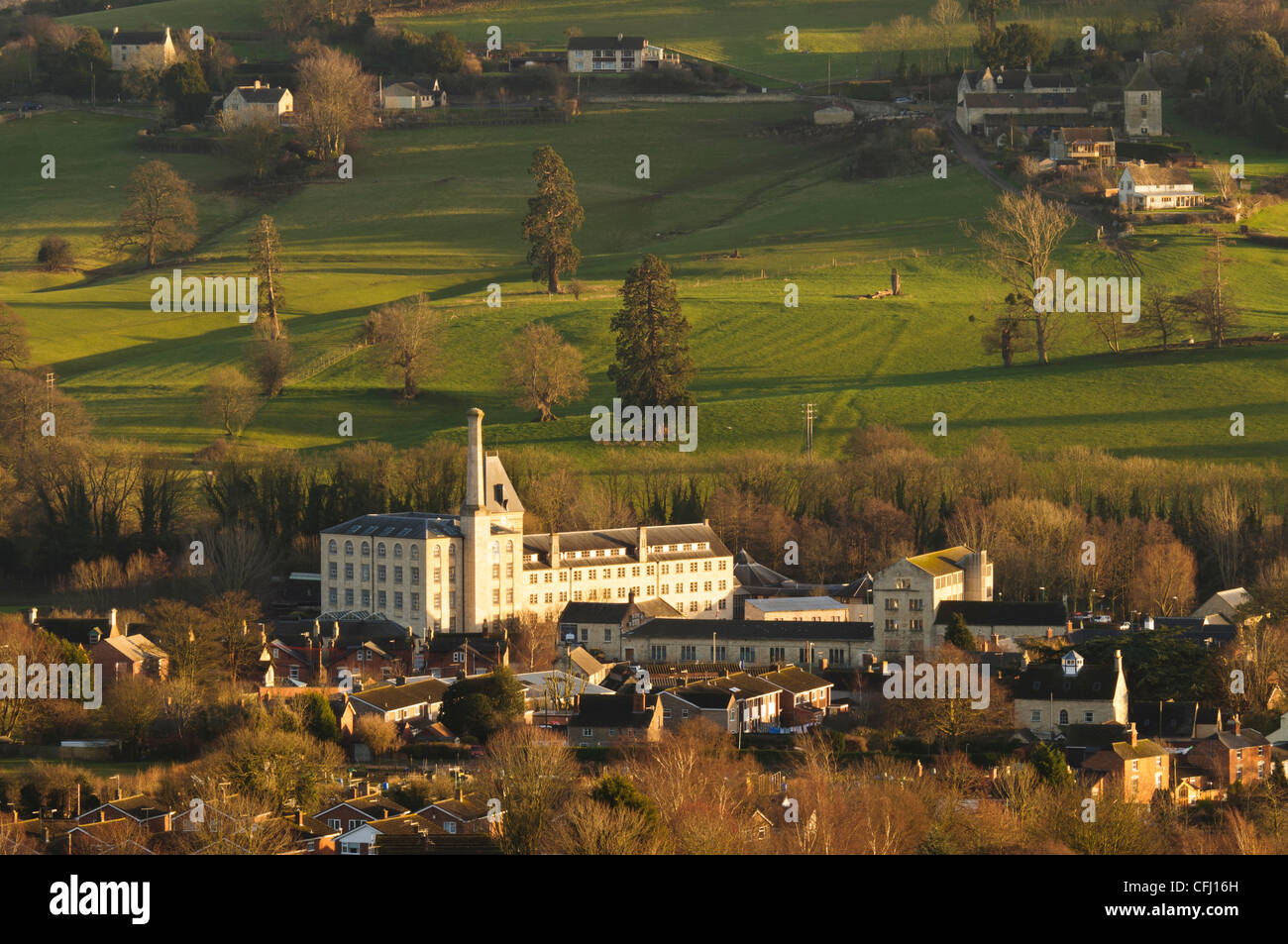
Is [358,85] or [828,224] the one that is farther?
[358,85]

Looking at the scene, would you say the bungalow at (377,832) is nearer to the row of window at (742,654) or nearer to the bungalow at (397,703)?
the bungalow at (397,703)

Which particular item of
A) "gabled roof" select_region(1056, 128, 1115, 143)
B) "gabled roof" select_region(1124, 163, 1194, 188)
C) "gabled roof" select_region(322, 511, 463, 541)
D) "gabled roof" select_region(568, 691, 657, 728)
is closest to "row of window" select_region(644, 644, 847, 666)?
"gabled roof" select_region(322, 511, 463, 541)

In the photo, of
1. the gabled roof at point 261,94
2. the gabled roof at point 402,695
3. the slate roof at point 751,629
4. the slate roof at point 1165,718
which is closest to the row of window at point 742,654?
the slate roof at point 751,629

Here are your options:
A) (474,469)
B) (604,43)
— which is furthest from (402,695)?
(604,43)

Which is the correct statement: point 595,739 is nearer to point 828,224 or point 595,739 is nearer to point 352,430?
point 352,430

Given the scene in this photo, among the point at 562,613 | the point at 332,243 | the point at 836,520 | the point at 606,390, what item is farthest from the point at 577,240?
the point at 562,613

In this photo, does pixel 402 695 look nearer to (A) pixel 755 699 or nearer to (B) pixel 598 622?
(A) pixel 755 699
